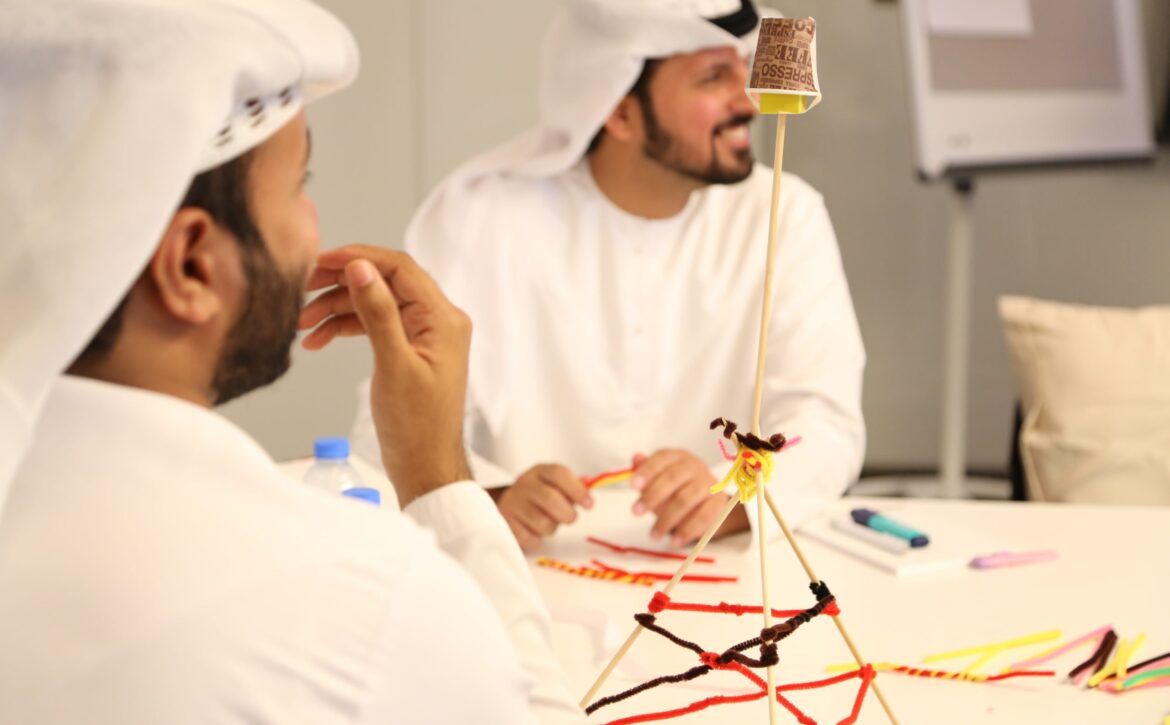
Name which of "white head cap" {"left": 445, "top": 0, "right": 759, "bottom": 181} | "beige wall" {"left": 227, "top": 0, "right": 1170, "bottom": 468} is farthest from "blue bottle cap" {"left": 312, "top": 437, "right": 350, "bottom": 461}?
"beige wall" {"left": 227, "top": 0, "right": 1170, "bottom": 468}

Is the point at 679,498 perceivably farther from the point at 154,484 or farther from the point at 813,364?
the point at 154,484

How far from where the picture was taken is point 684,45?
242 cm

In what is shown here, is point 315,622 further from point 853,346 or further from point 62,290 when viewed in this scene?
point 853,346

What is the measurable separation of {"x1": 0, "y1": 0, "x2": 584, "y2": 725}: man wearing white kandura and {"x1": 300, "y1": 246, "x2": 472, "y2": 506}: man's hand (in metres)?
0.30

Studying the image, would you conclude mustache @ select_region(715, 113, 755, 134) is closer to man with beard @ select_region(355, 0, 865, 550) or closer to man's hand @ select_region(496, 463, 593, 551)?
man with beard @ select_region(355, 0, 865, 550)

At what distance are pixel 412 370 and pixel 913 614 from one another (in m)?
0.71

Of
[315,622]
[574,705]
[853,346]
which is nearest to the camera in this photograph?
[315,622]

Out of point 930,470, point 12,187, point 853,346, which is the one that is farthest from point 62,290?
point 930,470

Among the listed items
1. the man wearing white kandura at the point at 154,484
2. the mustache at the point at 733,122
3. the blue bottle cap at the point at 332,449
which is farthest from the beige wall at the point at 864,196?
the man wearing white kandura at the point at 154,484

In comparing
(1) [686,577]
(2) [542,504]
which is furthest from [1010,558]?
(2) [542,504]

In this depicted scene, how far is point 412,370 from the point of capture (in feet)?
3.68

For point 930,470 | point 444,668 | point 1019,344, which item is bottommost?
point 930,470

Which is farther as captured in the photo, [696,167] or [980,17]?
[980,17]

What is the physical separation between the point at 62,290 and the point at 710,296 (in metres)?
1.86
